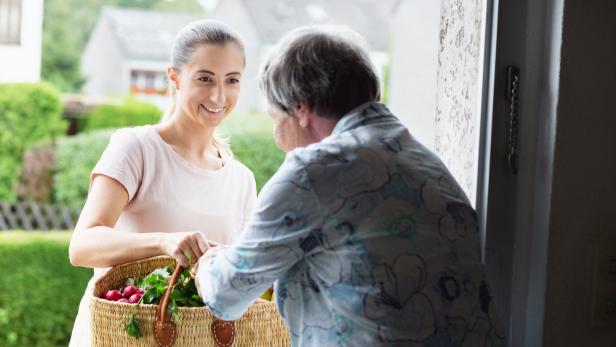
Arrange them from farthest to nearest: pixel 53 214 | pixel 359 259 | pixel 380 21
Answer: pixel 380 21 < pixel 53 214 < pixel 359 259

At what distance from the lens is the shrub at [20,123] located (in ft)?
27.8

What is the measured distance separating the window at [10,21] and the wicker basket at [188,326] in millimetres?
8401

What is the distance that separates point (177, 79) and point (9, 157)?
23.2ft

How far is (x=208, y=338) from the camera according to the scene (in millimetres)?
1543

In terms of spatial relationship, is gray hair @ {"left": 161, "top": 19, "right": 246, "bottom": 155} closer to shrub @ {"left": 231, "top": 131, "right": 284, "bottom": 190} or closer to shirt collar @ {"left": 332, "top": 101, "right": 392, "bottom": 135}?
shirt collar @ {"left": 332, "top": 101, "right": 392, "bottom": 135}

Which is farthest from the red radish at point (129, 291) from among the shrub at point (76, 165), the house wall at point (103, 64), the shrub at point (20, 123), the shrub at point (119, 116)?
the house wall at point (103, 64)

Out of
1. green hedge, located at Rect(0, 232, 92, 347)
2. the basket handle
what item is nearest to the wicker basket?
the basket handle

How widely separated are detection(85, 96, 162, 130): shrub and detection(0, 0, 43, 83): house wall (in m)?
0.72

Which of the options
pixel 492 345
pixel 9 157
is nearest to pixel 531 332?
pixel 492 345

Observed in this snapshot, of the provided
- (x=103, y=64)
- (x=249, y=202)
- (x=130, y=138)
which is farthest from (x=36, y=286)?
(x=103, y=64)

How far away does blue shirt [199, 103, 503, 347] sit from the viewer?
1.19 m

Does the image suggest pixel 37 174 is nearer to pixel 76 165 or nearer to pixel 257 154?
pixel 76 165

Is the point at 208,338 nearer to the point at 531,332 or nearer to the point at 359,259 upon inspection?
the point at 359,259

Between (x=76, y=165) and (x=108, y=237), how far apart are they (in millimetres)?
6655
